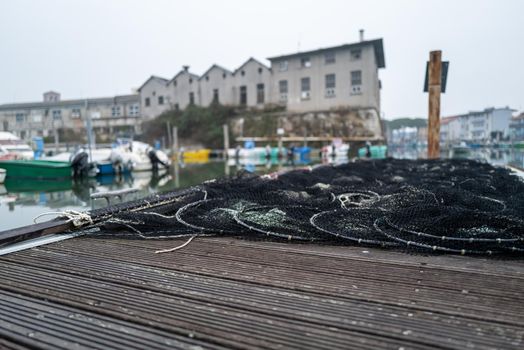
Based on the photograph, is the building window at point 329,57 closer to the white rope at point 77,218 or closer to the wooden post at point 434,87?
the wooden post at point 434,87

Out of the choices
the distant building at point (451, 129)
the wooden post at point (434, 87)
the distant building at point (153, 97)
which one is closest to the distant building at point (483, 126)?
the distant building at point (451, 129)

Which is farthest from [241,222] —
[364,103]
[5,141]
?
[364,103]

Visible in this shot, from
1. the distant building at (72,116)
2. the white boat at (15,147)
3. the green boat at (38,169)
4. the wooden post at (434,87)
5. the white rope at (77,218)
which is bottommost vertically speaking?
the green boat at (38,169)

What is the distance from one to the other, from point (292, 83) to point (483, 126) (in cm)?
6178

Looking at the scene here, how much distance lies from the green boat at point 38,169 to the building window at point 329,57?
2819cm

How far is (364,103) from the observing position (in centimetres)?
3741

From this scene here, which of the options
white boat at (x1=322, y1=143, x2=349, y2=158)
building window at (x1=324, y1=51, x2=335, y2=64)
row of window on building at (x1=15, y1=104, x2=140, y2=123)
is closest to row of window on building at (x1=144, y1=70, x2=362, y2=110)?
building window at (x1=324, y1=51, x2=335, y2=64)

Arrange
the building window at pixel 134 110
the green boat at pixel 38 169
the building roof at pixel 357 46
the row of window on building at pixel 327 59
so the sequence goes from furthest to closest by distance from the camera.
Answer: the building window at pixel 134 110, the row of window on building at pixel 327 59, the building roof at pixel 357 46, the green boat at pixel 38 169

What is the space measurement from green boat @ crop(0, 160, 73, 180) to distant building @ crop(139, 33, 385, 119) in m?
26.6

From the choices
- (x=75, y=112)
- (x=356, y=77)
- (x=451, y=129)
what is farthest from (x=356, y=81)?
(x=451, y=129)

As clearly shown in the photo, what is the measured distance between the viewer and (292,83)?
40938mm

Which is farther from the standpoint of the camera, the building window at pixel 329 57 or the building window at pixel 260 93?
the building window at pixel 260 93

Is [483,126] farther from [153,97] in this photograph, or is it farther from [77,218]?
[77,218]

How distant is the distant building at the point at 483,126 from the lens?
245 ft
